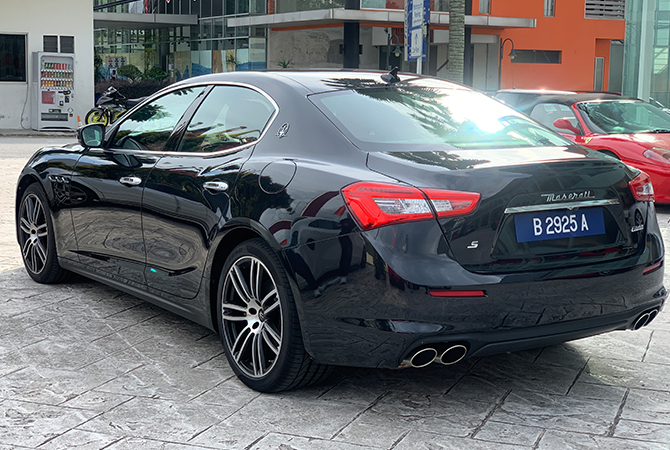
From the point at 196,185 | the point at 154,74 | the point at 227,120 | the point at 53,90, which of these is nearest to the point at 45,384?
the point at 196,185

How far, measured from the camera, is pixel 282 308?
12.3 feet

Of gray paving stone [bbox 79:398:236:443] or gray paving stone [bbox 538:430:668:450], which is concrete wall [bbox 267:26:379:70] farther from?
gray paving stone [bbox 538:430:668:450]

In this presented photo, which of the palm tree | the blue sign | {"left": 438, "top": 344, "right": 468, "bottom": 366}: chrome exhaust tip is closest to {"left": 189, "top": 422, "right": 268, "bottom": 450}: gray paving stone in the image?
{"left": 438, "top": 344, "right": 468, "bottom": 366}: chrome exhaust tip

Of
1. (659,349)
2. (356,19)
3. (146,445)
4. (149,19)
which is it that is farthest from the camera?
(149,19)

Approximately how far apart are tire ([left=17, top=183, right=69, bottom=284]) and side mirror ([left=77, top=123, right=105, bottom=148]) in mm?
725

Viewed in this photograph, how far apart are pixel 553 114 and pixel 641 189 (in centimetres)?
815

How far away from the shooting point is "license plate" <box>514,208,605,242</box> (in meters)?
3.48

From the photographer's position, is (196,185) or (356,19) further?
(356,19)

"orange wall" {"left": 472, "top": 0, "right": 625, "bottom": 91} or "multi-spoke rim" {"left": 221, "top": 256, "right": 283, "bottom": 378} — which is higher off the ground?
"orange wall" {"left": 472, "top": 0, "right": 625, "bottom": 91}

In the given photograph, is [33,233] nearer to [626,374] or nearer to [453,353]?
[453,353]

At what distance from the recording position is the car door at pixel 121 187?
484 centimetres

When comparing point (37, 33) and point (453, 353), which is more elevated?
point (37, 33)

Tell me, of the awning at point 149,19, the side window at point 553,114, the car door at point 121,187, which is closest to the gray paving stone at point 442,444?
the car door at point 121,187

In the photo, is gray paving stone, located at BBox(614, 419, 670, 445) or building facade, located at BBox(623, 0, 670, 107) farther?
building facade, located at BBox(623, 0, 670, 107)
